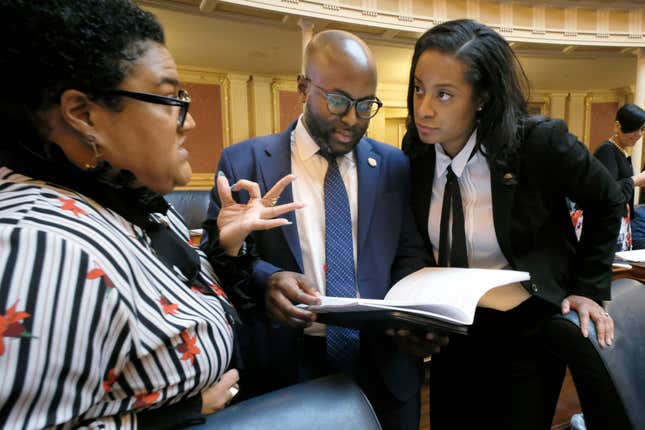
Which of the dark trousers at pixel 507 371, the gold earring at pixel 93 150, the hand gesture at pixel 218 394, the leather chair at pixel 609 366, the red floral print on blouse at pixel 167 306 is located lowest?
the dark trousers at pixel 507 371

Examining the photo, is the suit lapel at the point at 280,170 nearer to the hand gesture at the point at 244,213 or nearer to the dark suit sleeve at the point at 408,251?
the hand gesture at the point at 244,213

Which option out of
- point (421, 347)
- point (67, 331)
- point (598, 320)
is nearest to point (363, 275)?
point (421, 347)

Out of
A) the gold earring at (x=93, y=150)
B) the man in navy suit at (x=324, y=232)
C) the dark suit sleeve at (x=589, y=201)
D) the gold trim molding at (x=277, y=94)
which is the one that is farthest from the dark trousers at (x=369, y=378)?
the gold trim molding at (x=277, y=94)

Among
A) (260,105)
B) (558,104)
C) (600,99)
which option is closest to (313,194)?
(260,105)

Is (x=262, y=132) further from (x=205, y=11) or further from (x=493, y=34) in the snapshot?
(x=493, y=34)

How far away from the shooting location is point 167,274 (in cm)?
70

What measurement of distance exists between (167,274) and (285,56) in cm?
940

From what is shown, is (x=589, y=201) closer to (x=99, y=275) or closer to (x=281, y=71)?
(x=99, y=275)

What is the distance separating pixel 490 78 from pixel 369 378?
1.00 meters

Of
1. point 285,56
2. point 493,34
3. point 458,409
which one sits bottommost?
point 458,409

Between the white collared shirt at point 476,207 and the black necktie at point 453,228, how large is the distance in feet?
0.09

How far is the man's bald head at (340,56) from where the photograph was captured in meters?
1.16

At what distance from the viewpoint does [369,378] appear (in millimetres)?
1156

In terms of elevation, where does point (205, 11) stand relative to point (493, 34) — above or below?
above
